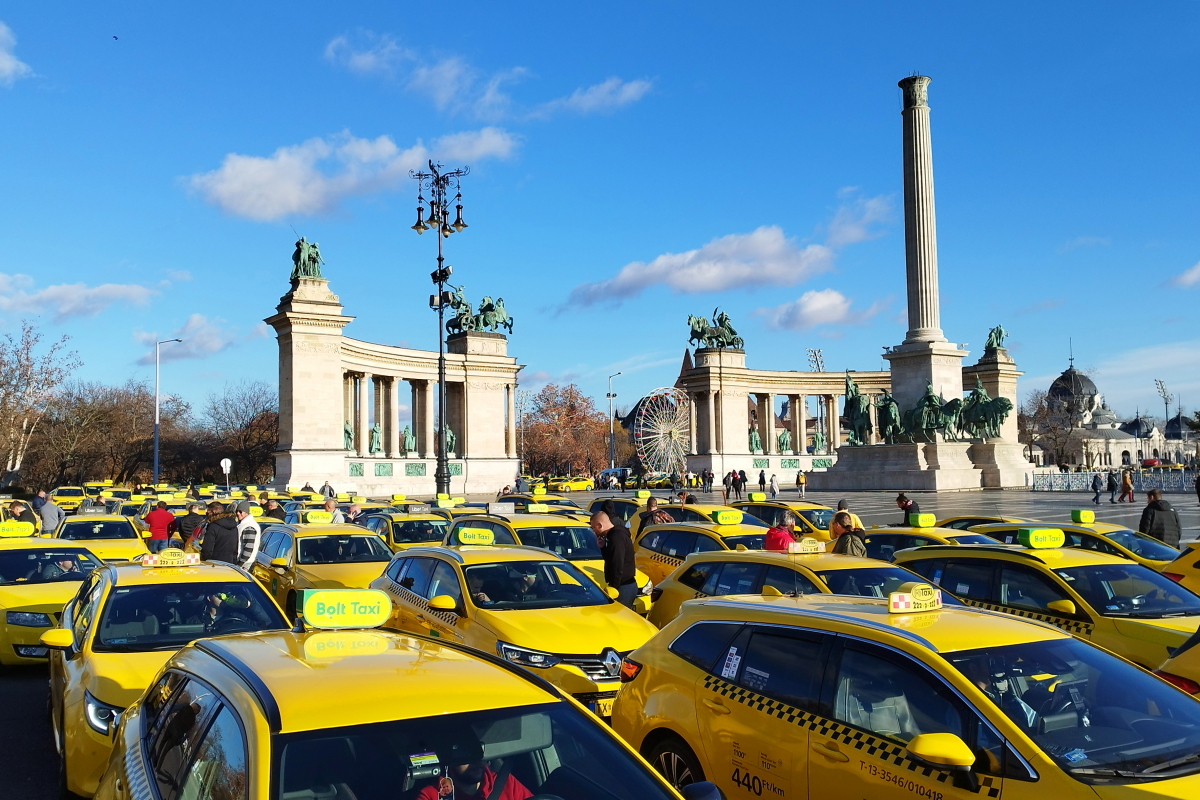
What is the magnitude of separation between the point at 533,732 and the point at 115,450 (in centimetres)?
7194

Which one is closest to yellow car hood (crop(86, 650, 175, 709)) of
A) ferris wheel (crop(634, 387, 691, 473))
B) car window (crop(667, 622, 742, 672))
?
car window (crop(667, 622, 742, 672))

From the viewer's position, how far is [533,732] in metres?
3.45

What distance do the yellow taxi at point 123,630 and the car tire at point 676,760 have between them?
334 centimetres

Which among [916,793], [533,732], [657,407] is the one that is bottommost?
[916,793]

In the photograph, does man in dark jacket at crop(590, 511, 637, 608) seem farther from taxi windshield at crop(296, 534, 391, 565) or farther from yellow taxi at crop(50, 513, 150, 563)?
yellow taxi at crop(50, 513, 150, 563)

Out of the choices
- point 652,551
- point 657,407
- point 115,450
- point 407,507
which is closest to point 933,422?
point 657,407

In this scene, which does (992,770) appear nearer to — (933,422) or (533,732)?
(533,732)

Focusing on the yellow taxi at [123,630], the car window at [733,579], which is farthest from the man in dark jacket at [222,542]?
the car window at [733,579]

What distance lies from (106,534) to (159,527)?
3.59 feet

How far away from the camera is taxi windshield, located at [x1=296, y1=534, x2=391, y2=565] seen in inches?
539

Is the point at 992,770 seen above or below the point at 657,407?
below

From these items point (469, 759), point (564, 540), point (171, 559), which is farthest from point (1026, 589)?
point (564, 540)

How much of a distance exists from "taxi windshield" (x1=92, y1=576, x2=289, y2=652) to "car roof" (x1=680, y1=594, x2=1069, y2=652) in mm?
3745

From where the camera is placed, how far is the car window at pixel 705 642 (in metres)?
5.59
